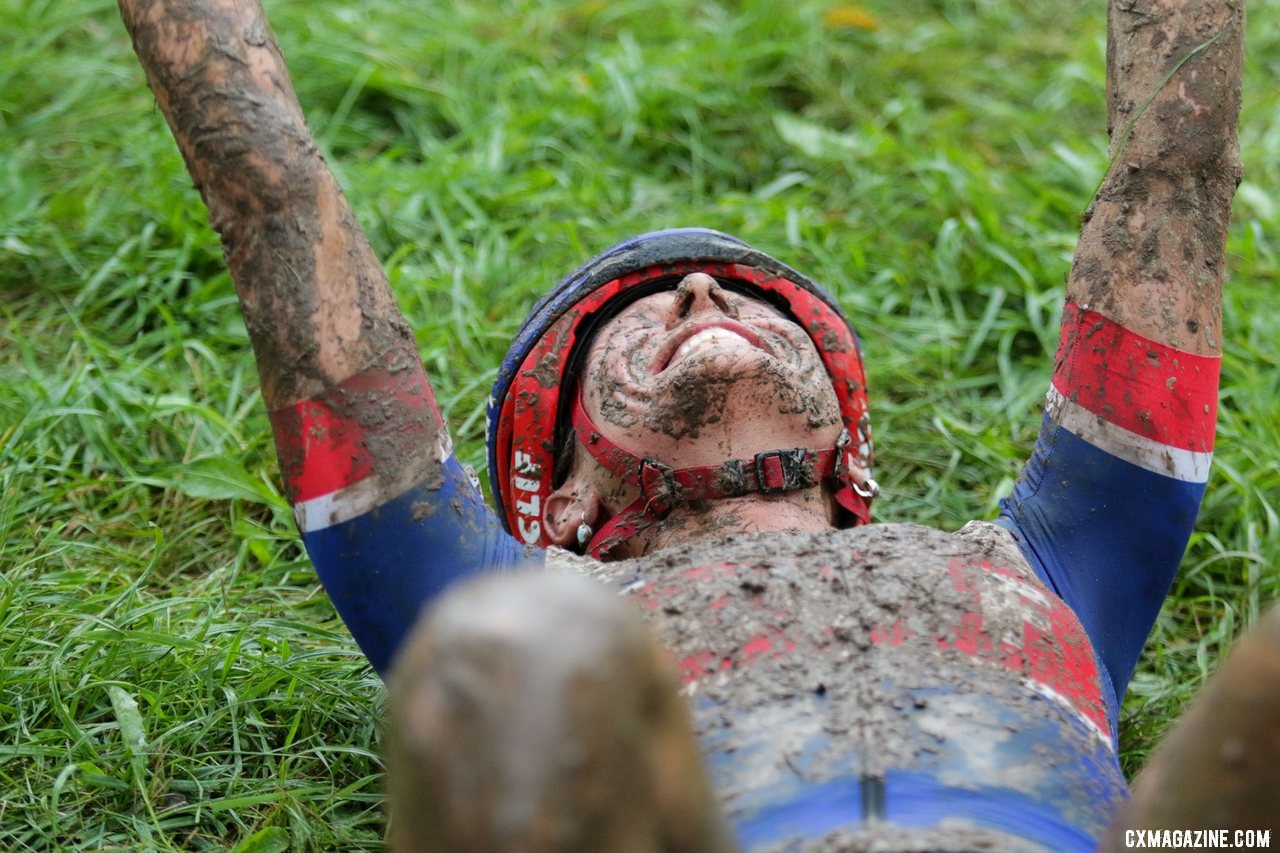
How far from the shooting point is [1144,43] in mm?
2648

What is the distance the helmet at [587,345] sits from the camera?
2924mm

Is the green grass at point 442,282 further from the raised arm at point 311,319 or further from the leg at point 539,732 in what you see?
the leg at point 539,732

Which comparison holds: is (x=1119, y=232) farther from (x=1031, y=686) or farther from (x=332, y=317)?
(x=332, y=317)

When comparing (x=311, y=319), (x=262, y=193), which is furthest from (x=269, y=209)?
(x=311, y=319)

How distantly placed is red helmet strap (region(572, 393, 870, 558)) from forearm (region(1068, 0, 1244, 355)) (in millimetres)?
613

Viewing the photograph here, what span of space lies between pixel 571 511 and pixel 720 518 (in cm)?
36

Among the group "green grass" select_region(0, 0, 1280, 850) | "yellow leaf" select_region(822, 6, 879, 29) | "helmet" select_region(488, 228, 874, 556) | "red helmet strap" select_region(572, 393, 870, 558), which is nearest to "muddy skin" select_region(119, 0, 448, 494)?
"red helmet strap" select_region(572, 393, 870, 558)

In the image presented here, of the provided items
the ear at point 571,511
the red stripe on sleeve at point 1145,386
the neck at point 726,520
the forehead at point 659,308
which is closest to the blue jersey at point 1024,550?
the red stripe on sleeve at point 1145,386

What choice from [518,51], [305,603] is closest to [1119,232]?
[305,603]

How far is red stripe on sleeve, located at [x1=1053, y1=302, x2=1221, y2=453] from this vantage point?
2506mm

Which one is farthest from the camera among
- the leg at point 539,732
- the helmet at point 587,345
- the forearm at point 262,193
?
the helmet at point 587,345

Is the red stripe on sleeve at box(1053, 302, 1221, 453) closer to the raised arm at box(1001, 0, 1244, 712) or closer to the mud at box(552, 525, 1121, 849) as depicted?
the raised arm at box(1001, 0, 1244, 712)

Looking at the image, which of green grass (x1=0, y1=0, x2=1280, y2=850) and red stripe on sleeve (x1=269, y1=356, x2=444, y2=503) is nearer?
red stripe on sleeve (x1=269, y1=356, x2=444, y2=503)

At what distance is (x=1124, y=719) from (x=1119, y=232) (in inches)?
44.8
